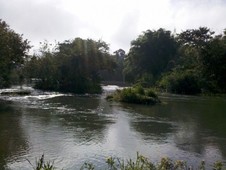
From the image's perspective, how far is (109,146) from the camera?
12156 mm

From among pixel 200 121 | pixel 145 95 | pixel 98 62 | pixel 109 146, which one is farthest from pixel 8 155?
pixel 98 62

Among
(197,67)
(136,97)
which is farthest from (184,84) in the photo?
(136,97)

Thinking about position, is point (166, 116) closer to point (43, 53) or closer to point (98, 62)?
point (98, 62)

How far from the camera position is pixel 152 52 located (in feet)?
248

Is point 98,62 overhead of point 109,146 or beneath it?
overhead

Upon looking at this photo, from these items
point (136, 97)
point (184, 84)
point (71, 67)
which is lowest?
point (136, 97)

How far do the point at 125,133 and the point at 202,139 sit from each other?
3026mm

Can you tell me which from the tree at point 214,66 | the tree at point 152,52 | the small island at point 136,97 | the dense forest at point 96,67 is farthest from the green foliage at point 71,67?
the tree at point 152,52

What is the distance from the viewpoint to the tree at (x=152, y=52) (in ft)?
246

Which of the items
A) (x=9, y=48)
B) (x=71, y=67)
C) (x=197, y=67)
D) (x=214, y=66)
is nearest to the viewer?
(x=9, y=48)

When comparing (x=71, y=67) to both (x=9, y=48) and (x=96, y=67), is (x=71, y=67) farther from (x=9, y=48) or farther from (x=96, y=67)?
(x=9, y=48)

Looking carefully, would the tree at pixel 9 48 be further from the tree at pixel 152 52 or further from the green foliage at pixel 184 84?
the tree at pixel 152 52

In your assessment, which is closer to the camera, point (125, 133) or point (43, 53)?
point (125, 133)

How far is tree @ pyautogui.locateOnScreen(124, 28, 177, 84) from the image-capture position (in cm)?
7488
